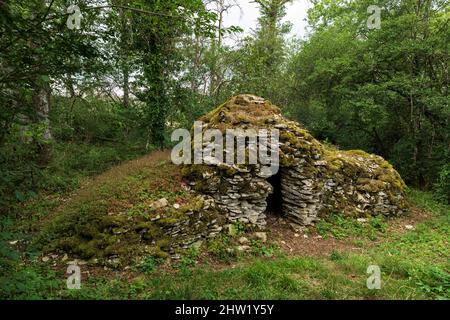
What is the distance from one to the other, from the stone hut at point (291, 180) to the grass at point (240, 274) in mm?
983

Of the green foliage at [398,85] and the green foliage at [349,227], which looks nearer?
the green foliage at [349,227]

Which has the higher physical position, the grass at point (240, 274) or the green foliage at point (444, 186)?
the green foliage at point (444, 186)

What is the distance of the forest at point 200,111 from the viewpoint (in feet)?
12.3

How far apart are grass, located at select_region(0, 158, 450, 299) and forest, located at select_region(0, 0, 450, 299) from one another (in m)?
0.04

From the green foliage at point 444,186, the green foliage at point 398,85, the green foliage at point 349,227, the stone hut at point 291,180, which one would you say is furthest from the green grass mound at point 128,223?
the green foliage at point 444,186

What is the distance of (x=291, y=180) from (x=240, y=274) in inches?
145

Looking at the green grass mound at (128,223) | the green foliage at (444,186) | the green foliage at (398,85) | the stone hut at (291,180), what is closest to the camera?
the green grass mound at (128,223)

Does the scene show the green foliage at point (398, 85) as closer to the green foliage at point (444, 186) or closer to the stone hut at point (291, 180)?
the green foliage at point (444, 186)

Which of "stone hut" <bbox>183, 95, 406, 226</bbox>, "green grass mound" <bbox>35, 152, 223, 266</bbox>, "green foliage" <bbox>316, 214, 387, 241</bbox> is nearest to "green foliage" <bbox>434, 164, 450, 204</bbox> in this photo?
"stone hut" <bbox>183, 95, 406, 226</bbox>

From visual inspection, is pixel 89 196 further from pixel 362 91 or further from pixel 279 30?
pixel 279 30

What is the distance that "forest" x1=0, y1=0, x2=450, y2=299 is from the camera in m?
3.74

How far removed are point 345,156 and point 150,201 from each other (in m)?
6.98

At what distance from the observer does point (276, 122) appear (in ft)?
27.0

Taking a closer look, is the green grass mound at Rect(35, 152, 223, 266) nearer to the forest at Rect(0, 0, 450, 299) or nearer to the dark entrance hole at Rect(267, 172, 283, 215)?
the forest at Rect(0, 0, 450, 299)
